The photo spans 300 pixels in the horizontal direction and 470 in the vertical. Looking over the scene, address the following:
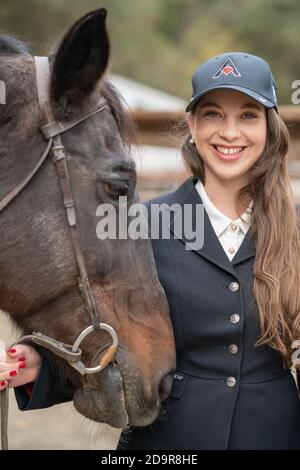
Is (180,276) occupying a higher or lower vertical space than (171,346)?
higher

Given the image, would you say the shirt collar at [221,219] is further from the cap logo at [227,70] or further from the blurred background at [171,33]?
the blurred background at [171,33]

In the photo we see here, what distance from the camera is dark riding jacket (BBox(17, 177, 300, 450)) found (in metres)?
2.43

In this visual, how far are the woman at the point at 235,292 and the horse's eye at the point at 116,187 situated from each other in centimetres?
34

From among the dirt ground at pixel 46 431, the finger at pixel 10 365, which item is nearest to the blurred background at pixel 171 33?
the dirt ground at pixel 46 431

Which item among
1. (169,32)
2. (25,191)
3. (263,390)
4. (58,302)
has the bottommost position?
(263,390)

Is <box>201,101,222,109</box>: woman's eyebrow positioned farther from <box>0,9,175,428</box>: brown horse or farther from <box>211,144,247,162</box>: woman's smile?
<box>0,9,175,428</box>: brown horse

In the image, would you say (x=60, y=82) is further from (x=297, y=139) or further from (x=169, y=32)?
(x=169, y=32)

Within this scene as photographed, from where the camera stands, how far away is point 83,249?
2273mm

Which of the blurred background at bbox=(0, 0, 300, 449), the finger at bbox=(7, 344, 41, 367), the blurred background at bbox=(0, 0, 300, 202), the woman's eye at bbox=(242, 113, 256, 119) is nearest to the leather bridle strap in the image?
the finger at bbox=(7, 344, 41, 367)

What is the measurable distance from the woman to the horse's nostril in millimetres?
116

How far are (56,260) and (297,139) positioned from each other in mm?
5445

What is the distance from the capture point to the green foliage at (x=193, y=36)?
73.8 ft

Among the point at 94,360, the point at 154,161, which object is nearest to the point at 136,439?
the point at 94,360

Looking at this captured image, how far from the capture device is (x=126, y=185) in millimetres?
2316
